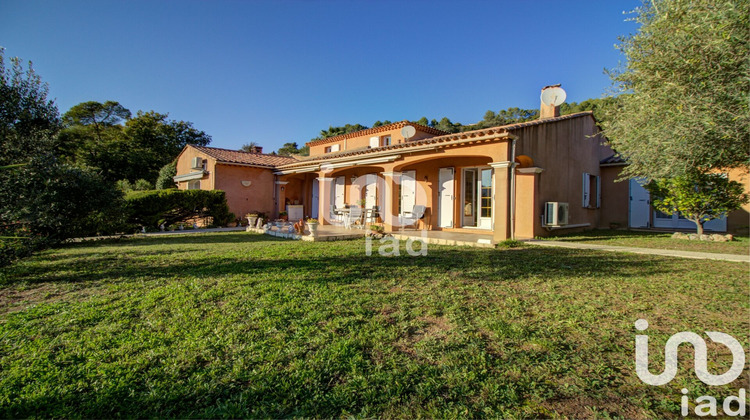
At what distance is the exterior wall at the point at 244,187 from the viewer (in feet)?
61.7

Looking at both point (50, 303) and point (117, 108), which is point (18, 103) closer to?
point (50, 303)

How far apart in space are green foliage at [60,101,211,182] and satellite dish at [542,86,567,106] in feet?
92.6

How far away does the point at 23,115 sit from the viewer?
696 cm

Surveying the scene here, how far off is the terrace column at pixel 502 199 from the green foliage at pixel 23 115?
1106 centimetres

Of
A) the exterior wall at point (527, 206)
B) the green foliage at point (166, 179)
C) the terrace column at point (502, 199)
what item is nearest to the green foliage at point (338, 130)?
the green foliage at point (166, 179)

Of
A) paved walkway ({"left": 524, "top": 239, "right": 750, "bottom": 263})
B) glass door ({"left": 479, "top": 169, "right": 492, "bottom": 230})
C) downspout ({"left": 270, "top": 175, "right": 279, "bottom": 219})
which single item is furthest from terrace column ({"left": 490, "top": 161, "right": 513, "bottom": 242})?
downspout ({"left": 270, "top": 175, "right": 279, "bottom": 219})

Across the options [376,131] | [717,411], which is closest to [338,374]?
[717,411]

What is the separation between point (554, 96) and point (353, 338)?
48.3ft

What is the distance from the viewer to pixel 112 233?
42.9 ft

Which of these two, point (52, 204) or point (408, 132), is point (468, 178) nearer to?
point (408, 132)

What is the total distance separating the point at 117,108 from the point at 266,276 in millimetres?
46495

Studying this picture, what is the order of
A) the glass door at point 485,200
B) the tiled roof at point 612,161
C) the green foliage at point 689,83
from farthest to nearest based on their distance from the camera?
the tiled roof at point 612,161, the glass door at point 485,200, the green foliage at point 689,83

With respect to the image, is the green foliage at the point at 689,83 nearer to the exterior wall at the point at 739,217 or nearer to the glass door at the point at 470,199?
the glass door at the point at 470,199

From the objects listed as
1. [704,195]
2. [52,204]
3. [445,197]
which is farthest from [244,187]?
[704,195]
